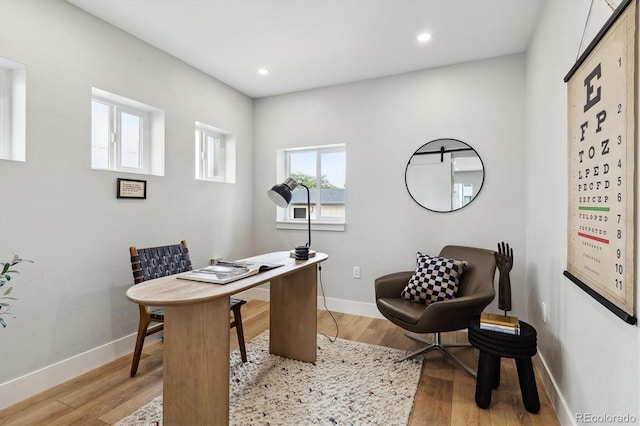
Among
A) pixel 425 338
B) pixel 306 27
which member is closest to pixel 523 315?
pixel 425 338

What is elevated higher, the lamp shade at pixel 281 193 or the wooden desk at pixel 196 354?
the lamp shade at pixel 281 193

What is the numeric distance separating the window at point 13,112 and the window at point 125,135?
454 mm

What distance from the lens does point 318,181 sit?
384 cm

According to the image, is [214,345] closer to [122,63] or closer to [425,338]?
[425,338]

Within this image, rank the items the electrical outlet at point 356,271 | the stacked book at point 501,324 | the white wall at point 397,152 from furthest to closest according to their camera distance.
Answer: the electrical outlet at point 356,271
the white wall at point 397,152
the stacked book at point 501,324

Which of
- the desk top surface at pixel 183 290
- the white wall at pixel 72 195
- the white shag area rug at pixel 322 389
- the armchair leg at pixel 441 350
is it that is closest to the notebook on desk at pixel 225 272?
the desk top surface at pixel 183 290

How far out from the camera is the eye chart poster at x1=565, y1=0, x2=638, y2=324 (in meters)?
1.04

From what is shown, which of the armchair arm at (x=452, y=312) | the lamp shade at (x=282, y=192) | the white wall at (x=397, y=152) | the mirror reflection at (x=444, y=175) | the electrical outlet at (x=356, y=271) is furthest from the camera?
the electrical outlet at (x=356, y=271)

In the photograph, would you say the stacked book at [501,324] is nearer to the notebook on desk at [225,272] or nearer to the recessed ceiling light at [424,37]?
the notebook on desk at [225,272]

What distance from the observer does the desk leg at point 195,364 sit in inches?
56.6

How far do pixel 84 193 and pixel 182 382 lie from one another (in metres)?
1.60

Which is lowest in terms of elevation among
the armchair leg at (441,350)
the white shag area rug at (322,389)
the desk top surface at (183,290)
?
the white shag area rug at (322,389)

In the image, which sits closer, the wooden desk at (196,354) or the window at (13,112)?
the wooden desk at (196,354)

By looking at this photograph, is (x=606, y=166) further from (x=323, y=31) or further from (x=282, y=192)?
A: (x=323, y=31)
